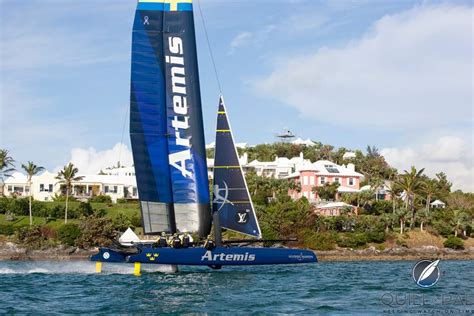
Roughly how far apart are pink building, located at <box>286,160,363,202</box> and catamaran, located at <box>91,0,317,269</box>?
60.3 m

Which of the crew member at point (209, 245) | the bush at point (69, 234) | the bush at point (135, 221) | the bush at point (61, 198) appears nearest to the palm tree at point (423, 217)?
the bush at point (135, 221)

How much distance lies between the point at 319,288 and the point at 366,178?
297 feet

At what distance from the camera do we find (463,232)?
80125 mm

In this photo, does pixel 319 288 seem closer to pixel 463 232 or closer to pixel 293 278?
pixel 293 278

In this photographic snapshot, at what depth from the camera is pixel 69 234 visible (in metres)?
70.6

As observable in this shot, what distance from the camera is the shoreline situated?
66.2m

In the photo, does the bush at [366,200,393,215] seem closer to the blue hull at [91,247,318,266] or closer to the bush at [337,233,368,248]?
the bush at [337,233,368,248]

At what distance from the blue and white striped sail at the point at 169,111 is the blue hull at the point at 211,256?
2.97 metres

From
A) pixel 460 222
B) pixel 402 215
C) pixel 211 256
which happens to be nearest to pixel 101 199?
pixel 402 215

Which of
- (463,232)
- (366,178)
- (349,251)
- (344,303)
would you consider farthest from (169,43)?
(366,178)

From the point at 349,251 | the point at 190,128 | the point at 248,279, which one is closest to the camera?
the point at 248,279

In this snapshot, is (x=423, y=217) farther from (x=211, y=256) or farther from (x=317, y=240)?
(x=211, y=256)

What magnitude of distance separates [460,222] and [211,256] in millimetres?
53909

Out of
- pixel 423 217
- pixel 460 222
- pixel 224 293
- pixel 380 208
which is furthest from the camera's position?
pixel 380 208
